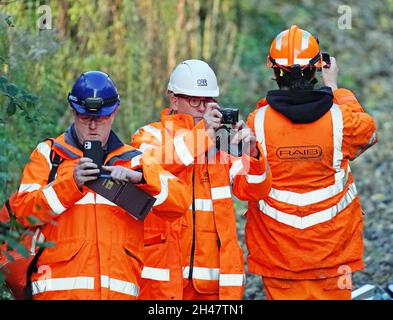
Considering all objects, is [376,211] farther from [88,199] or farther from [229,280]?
[88,199]

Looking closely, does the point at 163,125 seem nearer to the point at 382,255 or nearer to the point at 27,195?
the point at 27,195

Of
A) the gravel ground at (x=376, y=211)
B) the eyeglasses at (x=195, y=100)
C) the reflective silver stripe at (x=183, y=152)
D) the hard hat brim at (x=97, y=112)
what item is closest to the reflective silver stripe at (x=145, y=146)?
the reflective silver stripe at (x=183, y=152)

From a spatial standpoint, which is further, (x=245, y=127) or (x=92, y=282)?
(x=245, y=127)

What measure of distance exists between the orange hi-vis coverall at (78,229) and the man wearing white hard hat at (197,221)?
588mm

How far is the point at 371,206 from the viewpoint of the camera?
13.0 metres

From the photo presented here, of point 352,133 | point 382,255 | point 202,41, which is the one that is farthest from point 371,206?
point 352,133

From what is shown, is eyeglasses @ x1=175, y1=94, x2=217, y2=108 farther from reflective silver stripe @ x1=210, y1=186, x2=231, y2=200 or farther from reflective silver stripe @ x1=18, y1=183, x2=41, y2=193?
reflective silver stripe @ x1=18, y1=183, x2=41, y2=193

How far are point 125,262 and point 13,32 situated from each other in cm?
376

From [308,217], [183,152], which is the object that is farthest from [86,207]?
[308,217]

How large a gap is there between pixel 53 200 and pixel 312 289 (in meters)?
1.90

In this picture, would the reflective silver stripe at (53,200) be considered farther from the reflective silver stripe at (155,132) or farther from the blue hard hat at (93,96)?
the reflective silver stripe at (155,132)

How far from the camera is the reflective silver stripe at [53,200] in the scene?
653 cm

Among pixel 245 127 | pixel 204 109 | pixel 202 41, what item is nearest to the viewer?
pixel 245 127

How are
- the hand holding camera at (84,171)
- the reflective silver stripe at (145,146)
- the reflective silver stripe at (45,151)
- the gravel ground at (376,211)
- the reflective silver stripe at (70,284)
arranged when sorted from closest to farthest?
the hand holding camera at (84,171), the reflective silver stripe at (70,284), the reflective silver stripe at (45,151), the reflective silver stripe at (145,146), the gravel ground at (376,211)
